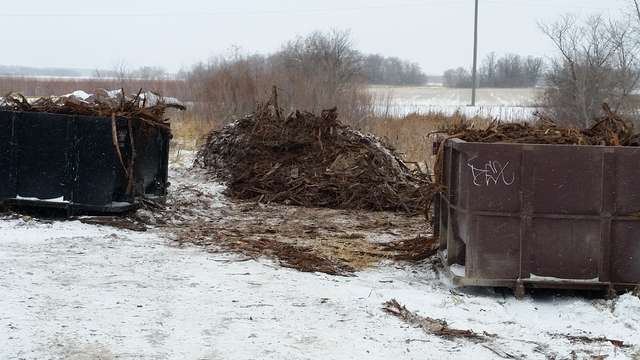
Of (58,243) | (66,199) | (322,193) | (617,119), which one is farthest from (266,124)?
(617,119)

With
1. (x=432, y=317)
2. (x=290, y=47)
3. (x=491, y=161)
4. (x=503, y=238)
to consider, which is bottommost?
(x=432, y=317)

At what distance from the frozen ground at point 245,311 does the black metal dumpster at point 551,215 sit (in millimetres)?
273

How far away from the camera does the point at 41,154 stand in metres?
8.84

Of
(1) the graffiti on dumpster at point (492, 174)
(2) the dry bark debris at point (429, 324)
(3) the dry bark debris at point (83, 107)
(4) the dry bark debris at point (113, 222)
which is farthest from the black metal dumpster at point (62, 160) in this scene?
(1) the graffiti on dumpster at point (492, 174)

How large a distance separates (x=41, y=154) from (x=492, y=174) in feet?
18.1

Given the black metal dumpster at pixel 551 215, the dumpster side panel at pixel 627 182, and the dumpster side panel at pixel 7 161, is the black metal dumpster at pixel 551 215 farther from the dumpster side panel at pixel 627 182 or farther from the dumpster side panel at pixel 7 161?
the dumpster side panel at pixel 7 161

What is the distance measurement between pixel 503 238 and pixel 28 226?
17.6ft

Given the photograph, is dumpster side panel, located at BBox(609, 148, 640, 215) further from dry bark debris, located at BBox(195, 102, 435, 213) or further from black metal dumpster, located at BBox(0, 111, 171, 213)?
black metal dumpster, located at BBox(0, 111, 171, 213)

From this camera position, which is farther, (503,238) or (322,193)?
(322,193)

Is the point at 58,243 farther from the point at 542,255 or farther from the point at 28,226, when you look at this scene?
the point at 542,255

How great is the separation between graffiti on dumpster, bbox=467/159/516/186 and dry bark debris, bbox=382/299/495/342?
4.49ft

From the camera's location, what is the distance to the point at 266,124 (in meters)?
13.9

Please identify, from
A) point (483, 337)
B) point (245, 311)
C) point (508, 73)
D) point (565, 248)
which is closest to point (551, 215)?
point (565, 248)

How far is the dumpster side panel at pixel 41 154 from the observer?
881 cm
